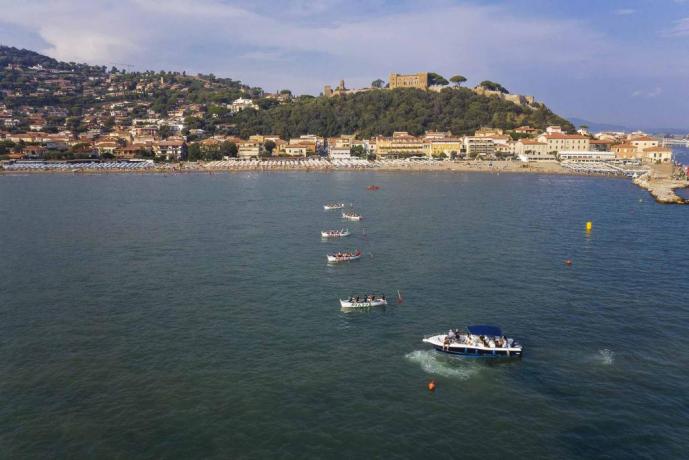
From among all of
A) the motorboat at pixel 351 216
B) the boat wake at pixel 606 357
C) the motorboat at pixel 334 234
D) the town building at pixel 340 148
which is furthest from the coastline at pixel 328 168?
the boat wake at pixel 606 357

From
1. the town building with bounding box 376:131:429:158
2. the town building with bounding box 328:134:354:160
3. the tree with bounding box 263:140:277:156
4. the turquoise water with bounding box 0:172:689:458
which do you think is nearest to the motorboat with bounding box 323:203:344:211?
the turquoise water with bounding box 0:172:689:458

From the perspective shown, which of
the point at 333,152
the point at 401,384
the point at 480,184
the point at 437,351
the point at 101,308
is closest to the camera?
the point at 401,384

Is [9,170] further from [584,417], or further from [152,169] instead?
[584,417]

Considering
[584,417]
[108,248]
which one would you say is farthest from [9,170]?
[584,417]

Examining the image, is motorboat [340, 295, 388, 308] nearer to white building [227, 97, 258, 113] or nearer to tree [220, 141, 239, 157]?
tree [220, 141, 239, 157]

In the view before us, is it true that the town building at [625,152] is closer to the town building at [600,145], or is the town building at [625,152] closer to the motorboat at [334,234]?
the town building at [600,145]
